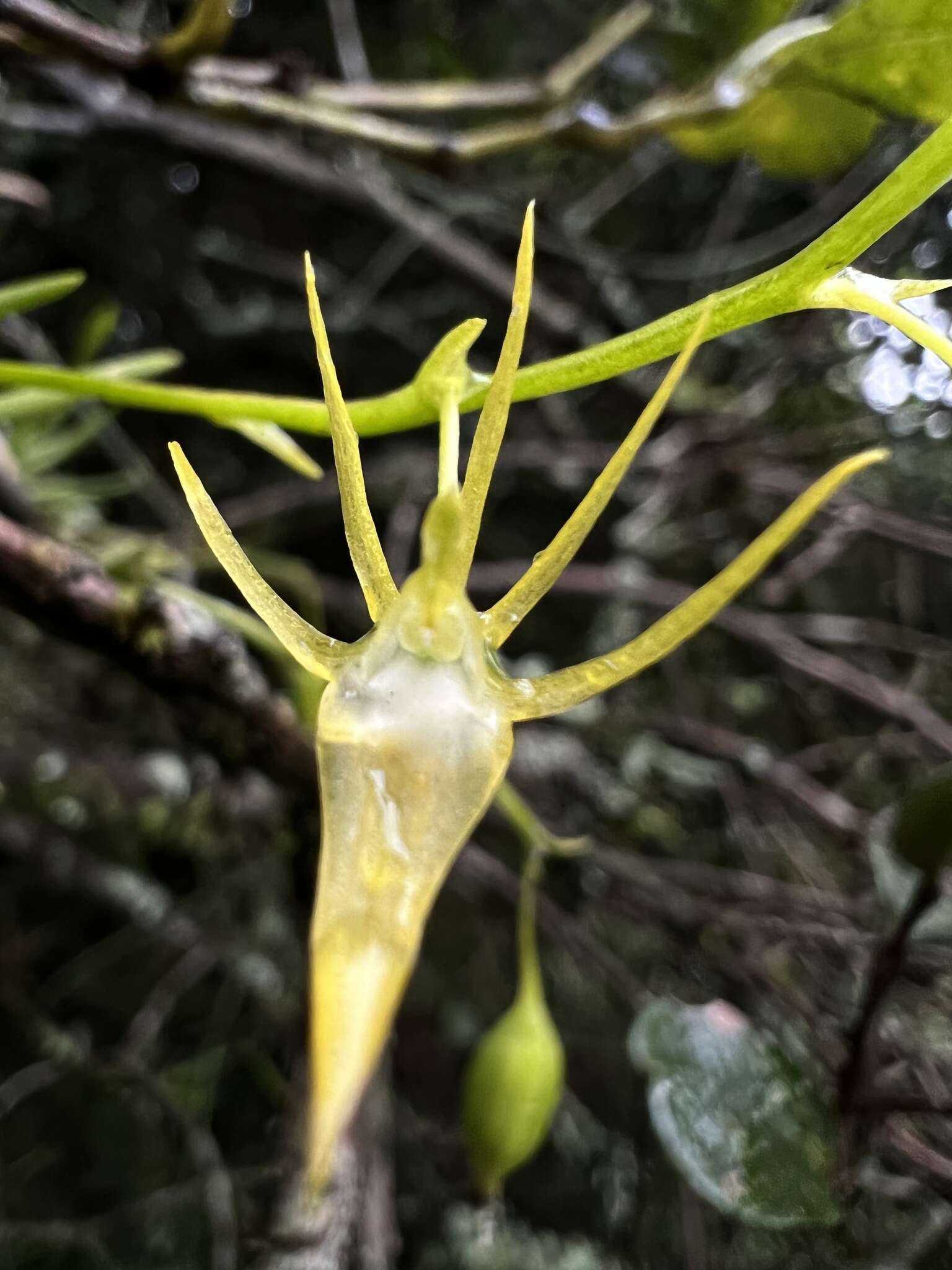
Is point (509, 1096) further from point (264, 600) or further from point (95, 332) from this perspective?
point (95, 332)

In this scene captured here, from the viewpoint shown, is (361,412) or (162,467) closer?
(361,412)

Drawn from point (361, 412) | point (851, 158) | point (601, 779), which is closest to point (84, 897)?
point (601, 779)

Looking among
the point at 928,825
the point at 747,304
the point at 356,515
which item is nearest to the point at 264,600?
the point at 356,515

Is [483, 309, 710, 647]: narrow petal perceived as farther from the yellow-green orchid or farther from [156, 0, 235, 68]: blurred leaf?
[156, 0, 235, 68]: blurred leaf

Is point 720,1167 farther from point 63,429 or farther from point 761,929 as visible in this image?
point 63,429

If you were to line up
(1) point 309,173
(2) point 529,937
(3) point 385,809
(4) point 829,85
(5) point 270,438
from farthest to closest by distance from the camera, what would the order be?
(1) point 309,173 < (2) point 529,937 < (4) point 829,85 < (5) point 270,438 < (3) point 385,809
